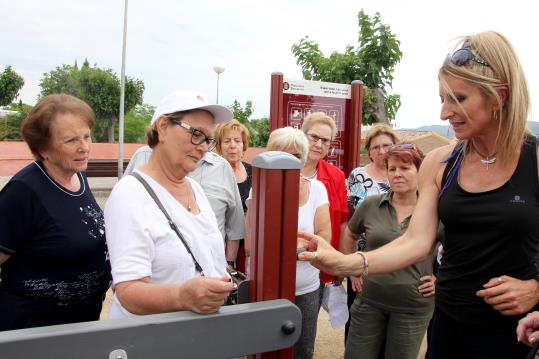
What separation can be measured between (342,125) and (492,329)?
141 inches

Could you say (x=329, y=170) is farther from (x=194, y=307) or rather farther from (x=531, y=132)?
(x=194, y=307)

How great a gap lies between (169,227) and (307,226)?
1408 mm

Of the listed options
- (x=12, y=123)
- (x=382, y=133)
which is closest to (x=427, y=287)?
(x=382, y=133)

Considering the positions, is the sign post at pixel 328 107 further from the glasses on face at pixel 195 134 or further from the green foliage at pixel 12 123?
the green foliage at pixel 12 123

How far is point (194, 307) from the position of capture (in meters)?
1.08

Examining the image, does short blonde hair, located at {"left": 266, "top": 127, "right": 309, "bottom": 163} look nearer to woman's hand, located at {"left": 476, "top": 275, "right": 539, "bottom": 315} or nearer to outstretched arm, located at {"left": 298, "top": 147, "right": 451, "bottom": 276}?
outstretched arm, located at {"left": 298, "top": 147, "right": 451, "bottom": 276}

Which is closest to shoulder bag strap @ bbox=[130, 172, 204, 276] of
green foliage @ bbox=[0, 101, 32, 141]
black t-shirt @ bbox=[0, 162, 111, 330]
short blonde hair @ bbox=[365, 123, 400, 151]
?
black t-shirt @ bbox=[0, 162, 111, 330]

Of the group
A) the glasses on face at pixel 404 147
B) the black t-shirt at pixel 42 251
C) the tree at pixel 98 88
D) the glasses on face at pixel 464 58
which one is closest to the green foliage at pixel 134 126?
the tree at pixel 98 88

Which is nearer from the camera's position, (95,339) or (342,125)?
(95,339)

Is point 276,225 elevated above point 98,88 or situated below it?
below

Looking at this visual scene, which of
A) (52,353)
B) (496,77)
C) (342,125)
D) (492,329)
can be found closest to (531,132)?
(496,77)

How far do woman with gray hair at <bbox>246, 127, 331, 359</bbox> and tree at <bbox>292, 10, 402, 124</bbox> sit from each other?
537 cm

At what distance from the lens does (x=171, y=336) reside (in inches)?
40.3

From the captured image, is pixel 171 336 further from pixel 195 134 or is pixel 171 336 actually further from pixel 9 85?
pixel 9 85
